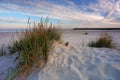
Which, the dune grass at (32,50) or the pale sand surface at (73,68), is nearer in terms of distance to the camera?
the pale sand surface at (73,68)

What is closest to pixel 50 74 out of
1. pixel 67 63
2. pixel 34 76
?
pixel 34 76

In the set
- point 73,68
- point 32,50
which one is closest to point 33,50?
point 32,50

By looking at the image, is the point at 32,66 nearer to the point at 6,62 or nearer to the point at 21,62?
the point at 21,62

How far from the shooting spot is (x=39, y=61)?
147 inches

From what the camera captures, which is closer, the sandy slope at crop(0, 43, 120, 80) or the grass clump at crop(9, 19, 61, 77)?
the sandy slope at crop(0, 43, 120, 80)

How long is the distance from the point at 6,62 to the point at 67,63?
1407mm

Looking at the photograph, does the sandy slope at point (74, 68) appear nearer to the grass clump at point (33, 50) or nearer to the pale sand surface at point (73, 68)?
the pale sand surface at point (73, 68)

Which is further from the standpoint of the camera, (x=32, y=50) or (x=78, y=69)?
(x=32, y=50)

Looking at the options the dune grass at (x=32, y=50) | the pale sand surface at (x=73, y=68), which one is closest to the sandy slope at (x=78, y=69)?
the pale sand surface at (x=73, y=68)

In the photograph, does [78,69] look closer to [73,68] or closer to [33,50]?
[73,68]

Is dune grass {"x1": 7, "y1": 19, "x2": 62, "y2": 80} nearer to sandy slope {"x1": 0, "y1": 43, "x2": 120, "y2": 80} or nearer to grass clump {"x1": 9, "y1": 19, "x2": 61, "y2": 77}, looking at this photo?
grass clump {"x1": 9, "y1": 19, "x2": 61, "y2": 77}

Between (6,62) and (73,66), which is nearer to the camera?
(73,66)

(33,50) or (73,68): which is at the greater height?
(33,50)

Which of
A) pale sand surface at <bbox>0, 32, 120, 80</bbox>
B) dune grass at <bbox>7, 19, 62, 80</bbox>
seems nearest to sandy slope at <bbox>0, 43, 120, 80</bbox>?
pale sand surface at <bbox>0, 32, 120, 80</bbox>
